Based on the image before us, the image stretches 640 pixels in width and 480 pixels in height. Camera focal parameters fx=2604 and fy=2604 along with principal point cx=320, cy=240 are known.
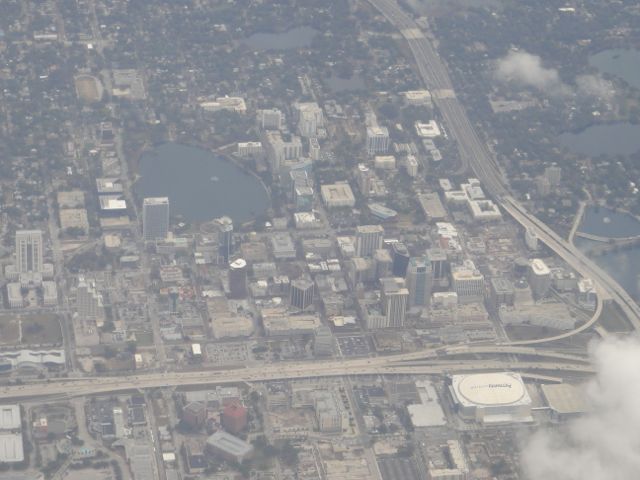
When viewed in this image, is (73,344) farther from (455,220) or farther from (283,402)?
(455,220)

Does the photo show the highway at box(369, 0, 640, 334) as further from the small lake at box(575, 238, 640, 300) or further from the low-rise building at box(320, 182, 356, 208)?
the low-rise building at box(320, 182, 356, 208)

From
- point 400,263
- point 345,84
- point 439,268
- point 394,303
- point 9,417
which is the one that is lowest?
point 345,84

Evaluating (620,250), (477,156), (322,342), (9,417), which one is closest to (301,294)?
(322,342)

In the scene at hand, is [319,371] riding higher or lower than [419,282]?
lower

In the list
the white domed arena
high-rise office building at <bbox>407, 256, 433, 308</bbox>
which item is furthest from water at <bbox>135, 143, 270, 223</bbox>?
the white domed arena

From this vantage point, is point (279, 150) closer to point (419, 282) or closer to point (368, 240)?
point (368, 240)

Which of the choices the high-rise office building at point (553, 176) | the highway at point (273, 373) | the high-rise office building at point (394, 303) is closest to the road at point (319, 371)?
the highway at point (273, 373)

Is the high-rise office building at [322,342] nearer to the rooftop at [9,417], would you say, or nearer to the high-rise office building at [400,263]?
the high-rise office building at [400,263]

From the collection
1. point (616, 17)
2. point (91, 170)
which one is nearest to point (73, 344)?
point (91, 170)
